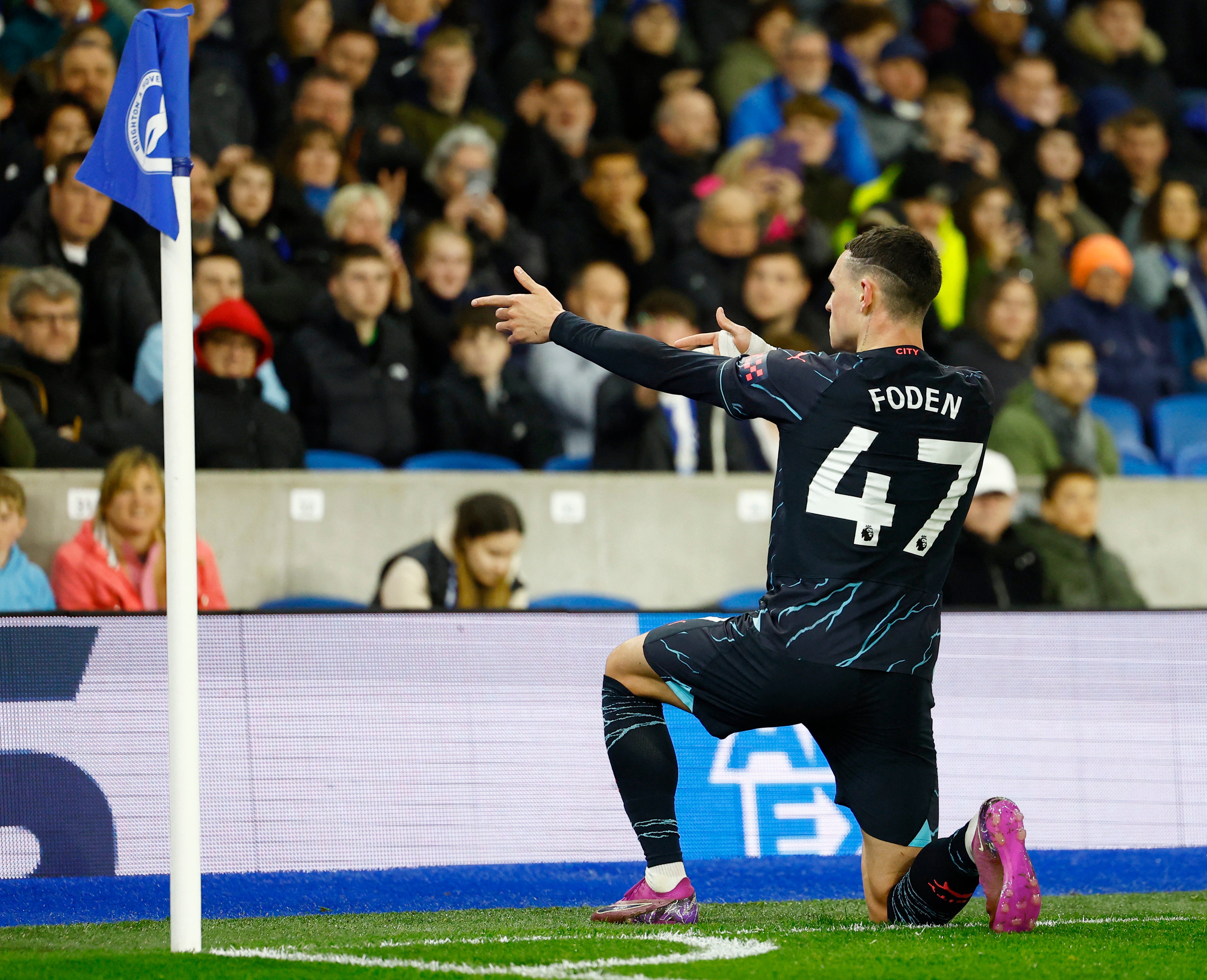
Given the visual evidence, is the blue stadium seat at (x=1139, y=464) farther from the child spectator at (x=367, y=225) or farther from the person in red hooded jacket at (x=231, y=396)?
the person in red hooded jacket at (x=231, y=396)

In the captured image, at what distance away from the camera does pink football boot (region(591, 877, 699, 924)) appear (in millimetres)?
4340

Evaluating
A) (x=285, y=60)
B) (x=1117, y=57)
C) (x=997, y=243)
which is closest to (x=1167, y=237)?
(x=997, y=243)

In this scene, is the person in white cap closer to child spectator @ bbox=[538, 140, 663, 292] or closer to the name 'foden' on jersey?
child spectator @ bbox=[538, 140, 663, 292]

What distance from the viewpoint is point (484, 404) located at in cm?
901

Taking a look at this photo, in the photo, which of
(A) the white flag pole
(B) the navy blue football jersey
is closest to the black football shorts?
(B) the navy blue football jersey

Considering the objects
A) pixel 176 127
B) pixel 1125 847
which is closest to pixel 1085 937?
pixel 1125 847

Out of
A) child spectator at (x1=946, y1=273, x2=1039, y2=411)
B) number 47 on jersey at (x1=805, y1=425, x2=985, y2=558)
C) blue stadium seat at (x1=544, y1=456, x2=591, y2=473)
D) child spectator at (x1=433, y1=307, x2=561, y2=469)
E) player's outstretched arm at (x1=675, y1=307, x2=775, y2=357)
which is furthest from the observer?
child spectator at (x1=946, y1=273, x2=1039, y2=411)

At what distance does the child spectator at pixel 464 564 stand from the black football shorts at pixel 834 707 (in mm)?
3168

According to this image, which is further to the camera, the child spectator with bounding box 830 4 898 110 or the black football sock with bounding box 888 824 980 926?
the child spectator with bounding box 830 4 898 110

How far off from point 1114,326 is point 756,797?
242 inches

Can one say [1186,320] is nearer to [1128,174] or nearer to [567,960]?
[1128,174]

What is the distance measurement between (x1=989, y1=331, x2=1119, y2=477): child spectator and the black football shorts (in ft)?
17.8

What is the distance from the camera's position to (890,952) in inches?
148

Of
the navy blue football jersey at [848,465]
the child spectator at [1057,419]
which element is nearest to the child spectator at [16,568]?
the navy blue football jersey at [848,465]
